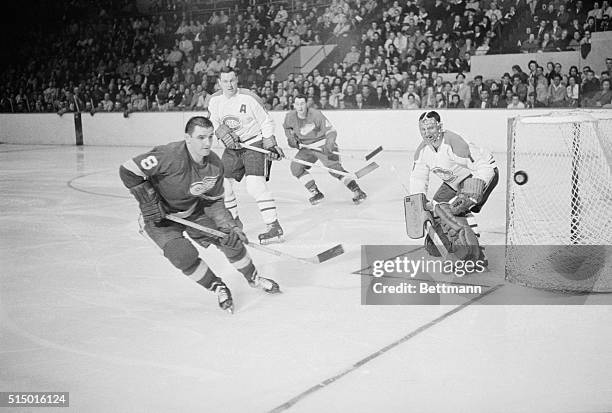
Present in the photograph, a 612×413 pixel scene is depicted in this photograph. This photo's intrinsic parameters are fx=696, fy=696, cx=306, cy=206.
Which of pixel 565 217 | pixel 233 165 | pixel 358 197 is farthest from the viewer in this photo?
pixel 358 197

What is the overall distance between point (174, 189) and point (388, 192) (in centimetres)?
416

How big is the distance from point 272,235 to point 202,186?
1.71 metres

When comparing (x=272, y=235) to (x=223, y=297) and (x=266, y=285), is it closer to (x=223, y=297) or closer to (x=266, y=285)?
(x=266, y=285)

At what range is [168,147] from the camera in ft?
11.0

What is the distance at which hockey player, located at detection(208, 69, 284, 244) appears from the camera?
5.13m

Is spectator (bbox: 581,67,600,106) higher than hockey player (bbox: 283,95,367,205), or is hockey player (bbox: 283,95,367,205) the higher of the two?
spectator (bbox: 581,67,600,106)

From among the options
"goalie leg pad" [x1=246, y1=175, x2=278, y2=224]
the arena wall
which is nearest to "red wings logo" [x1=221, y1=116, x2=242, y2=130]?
"goalie leg pad" [x1=246, y1=175, x2=278, y2=224]

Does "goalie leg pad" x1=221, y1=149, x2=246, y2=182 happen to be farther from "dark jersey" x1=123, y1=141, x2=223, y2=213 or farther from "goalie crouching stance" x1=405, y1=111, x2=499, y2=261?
"dark jersey" x1=123, y1=141, x2=223, y2=213

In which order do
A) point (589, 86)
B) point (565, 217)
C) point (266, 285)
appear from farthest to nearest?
point (589, 86), point (565, 217), point (266, 285)

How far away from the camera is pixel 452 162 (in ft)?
13.6

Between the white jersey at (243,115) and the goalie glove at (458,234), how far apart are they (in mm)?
1694

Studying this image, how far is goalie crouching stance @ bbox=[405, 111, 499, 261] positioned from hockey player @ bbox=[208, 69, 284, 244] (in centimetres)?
132

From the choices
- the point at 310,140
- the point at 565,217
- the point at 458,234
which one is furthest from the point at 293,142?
the point at 458,234

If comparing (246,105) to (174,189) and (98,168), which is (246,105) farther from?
(98,168)
